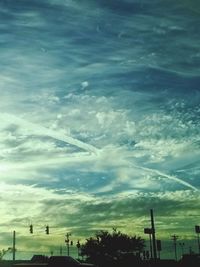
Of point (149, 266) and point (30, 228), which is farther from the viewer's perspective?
point (30, 228)

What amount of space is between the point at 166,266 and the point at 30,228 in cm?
2662

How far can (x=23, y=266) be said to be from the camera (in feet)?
124

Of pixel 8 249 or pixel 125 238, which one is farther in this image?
pixel 8 249

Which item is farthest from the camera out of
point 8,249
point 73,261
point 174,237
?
point 174,237

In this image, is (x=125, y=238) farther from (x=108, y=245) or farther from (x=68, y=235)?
(x=68, y=235)

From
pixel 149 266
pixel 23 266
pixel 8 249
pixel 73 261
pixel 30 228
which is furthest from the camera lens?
pixel 8 249

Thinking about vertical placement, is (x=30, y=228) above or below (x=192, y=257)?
above

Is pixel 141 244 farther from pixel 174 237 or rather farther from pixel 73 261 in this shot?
pixel 174 237

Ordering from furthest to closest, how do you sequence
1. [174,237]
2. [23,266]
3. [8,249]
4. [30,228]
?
[174,237] < [8,249] < [30,228] < [23,266]

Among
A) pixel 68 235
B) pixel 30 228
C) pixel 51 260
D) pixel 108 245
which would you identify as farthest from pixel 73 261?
pixel 68 235

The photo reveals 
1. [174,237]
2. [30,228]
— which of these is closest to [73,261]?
[30,228]

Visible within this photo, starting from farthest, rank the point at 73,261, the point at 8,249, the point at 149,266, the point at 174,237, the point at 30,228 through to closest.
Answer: the point at 174,237, the point at 8,249, the point at 30,228, the point at 149,266, the point at 73,261

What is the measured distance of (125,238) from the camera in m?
81.5

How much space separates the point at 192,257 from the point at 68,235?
66.6 meters
